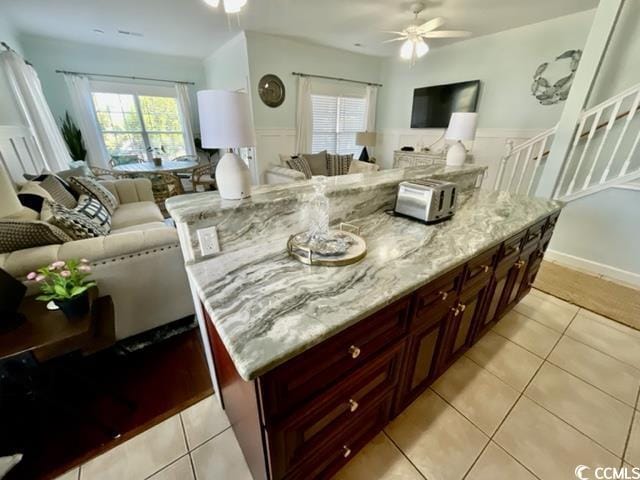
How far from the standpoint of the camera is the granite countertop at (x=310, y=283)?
2.25ft

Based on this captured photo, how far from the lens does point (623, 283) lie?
250 centimetres

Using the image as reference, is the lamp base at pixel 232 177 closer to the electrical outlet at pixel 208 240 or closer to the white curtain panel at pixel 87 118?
the electrical outlet at pixel 208 240

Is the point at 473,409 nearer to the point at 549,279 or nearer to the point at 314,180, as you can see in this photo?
the point at 314,180

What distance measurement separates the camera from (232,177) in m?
1.10

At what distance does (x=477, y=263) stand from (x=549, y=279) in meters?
1.97

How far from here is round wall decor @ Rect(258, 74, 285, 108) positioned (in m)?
4.10

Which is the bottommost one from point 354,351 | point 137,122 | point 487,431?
point 487,431

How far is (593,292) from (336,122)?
457 cm

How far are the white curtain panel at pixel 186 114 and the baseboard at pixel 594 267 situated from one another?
21.3 feet

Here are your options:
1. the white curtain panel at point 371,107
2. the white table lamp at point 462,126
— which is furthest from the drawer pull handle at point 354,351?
the white curtain panel at point 371,107

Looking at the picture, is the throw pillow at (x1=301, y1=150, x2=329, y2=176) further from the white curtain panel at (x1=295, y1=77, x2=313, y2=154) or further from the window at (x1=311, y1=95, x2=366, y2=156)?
the window at (x1=311, y1=95, x2=366, y2=156)

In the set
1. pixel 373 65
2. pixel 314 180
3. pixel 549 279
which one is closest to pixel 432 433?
pixel 314 180

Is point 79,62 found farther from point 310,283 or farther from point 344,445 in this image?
point 344,445

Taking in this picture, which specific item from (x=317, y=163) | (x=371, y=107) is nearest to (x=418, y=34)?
(x=317, y=163)
